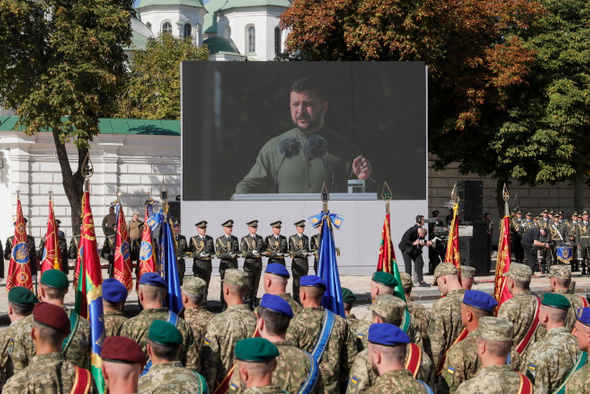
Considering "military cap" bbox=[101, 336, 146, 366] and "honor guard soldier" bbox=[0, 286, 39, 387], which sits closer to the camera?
"military cap" bbox=[101, 336, 146, 366]

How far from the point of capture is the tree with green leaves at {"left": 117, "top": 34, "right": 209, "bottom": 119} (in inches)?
1485

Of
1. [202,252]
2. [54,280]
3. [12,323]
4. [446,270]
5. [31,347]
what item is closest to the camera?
[31,347]

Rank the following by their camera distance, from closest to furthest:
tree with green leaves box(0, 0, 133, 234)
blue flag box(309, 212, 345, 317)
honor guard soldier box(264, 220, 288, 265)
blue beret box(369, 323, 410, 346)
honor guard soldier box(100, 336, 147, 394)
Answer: honor guard soldier box(100, 336, 147, 394), blue beret box(369, 323, 410, 346), blue flag box(309, 212, 345, 317), honor guard soldier box(264, 220, 288, 265), tree with green leaves box(0, 0, 133, 234)

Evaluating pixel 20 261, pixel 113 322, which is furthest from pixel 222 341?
pixel 20 261

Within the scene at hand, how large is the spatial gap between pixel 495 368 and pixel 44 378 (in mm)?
2691

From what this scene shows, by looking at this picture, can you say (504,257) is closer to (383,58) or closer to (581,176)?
(383,58)

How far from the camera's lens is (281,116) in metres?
21.9

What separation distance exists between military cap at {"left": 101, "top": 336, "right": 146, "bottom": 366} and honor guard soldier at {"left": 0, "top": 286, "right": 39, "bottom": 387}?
5.12ft

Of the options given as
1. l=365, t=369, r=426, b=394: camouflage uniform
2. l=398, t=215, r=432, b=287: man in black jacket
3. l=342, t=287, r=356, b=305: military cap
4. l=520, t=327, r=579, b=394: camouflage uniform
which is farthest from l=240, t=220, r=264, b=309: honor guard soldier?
l=365, t=369, r=426, b=394: camouflage uniform

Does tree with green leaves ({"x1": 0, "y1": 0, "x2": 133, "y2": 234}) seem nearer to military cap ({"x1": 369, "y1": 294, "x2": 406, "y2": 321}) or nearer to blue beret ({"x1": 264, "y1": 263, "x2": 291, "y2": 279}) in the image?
blue beret ({"x1": 264, "y1": 263, "x2": 291, "y2": 279})

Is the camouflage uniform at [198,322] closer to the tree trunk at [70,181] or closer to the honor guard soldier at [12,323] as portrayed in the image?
the honor guard soldier at [12,323]

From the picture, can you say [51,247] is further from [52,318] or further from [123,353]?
[123,353]

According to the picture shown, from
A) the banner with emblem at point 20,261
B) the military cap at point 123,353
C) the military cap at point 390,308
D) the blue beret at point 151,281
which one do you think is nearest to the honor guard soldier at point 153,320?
the blue beret at point 151,281

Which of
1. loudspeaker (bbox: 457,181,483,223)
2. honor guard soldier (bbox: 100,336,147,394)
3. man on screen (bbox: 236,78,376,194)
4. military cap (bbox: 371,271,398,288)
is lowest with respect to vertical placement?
honor guard soldier (bbox: 100,336,147,394)
